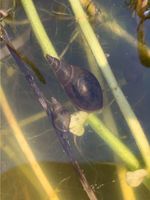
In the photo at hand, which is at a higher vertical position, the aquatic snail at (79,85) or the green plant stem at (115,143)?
the aquatic snail at (79,85)

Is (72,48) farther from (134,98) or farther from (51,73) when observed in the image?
(134,98)

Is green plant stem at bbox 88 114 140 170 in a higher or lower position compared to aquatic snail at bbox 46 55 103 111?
lower

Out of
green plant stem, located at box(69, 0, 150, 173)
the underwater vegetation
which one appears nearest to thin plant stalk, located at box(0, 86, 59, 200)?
the underwater vegetation

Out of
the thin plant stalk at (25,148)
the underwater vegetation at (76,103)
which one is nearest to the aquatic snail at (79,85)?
the underwater vegetation at (76,103)

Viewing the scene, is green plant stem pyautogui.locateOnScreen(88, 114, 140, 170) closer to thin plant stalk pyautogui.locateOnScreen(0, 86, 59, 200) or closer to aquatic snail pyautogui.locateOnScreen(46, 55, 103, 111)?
aquatic snail pyautogui.locateOnScreen(46, 55, 103, 111)

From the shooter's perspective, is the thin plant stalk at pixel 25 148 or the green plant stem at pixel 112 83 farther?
the thin plant stalk at pixel 25 148

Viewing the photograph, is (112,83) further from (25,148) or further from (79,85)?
(25,148)

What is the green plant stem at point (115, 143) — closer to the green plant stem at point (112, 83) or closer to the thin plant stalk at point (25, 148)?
the green plant stem at point (112, 83)

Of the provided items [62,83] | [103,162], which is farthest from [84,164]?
[62,83]
